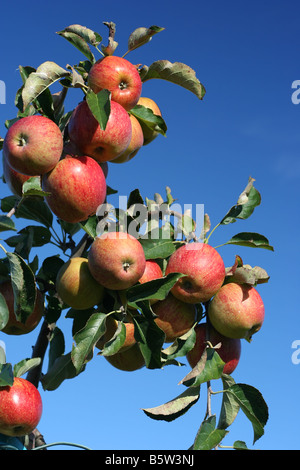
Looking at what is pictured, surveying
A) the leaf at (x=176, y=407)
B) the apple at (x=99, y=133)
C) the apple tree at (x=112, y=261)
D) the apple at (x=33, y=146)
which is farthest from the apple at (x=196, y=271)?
the apple at (x=33, y=146)

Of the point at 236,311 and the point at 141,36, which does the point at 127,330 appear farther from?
the point at 141,36

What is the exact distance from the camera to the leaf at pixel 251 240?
2.89 meters

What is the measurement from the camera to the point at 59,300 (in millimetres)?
2793

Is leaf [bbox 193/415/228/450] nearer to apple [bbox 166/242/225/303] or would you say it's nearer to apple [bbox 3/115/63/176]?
apple [bbox 166/242/225/303]

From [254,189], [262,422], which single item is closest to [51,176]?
[254,189]

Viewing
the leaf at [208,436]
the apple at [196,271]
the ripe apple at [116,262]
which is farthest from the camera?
the apple at [196,271]

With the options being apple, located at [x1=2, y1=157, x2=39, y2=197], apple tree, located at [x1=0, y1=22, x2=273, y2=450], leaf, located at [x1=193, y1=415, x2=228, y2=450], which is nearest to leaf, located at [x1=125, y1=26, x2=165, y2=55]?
apple tree, located at [x1=0, y1=22, x2=273, y2=450]

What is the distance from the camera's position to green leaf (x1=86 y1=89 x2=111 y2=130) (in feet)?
7.83

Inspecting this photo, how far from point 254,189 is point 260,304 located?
0.57 meters

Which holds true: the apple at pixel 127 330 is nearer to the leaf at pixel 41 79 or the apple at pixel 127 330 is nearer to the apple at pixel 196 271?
the apple at pixel 196 271

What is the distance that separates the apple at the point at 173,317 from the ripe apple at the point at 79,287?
0.89 feet

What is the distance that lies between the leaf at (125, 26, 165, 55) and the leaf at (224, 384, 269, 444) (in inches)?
63.3

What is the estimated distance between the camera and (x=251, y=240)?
291 centimetres
